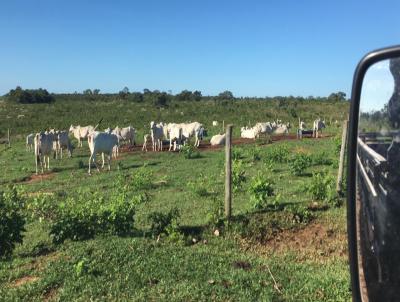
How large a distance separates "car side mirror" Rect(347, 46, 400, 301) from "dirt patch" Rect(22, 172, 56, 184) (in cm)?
1689

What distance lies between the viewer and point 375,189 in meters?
1.74

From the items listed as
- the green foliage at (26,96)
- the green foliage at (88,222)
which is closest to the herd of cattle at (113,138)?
the green foliage at (88,222)

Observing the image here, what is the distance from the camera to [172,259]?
6.48 meters

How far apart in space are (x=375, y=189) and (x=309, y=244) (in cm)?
560

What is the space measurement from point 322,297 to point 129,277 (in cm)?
221

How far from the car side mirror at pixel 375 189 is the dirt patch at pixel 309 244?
494cm

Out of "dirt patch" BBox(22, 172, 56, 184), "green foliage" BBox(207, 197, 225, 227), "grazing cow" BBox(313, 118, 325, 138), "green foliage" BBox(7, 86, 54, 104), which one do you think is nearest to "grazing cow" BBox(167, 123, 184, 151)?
"dirt patch" BBox(22, 172, 56, 184)

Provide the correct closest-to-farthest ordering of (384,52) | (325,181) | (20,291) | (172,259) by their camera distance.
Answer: (384,52), (20,291), (172,259), (325,181)

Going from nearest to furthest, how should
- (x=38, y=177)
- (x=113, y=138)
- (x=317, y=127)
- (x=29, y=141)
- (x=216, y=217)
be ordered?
(x=216, y=217) < (x=38, y=177) < (x=113, y=138) < (x=29, y=141) < (x=317, y=127)

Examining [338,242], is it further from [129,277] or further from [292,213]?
[129,277]

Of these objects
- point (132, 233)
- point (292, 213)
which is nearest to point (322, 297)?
point (292, 213)

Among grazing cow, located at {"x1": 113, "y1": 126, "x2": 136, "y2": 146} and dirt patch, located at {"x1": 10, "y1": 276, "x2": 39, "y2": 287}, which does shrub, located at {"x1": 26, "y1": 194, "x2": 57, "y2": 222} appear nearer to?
dirt patch, located at {"x1": 10, "y1": 276, "x2": 39, "y2": 287}

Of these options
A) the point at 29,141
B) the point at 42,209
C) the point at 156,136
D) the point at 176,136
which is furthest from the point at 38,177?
the point at 29,141

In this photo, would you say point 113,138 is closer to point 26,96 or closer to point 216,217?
point 216,217
